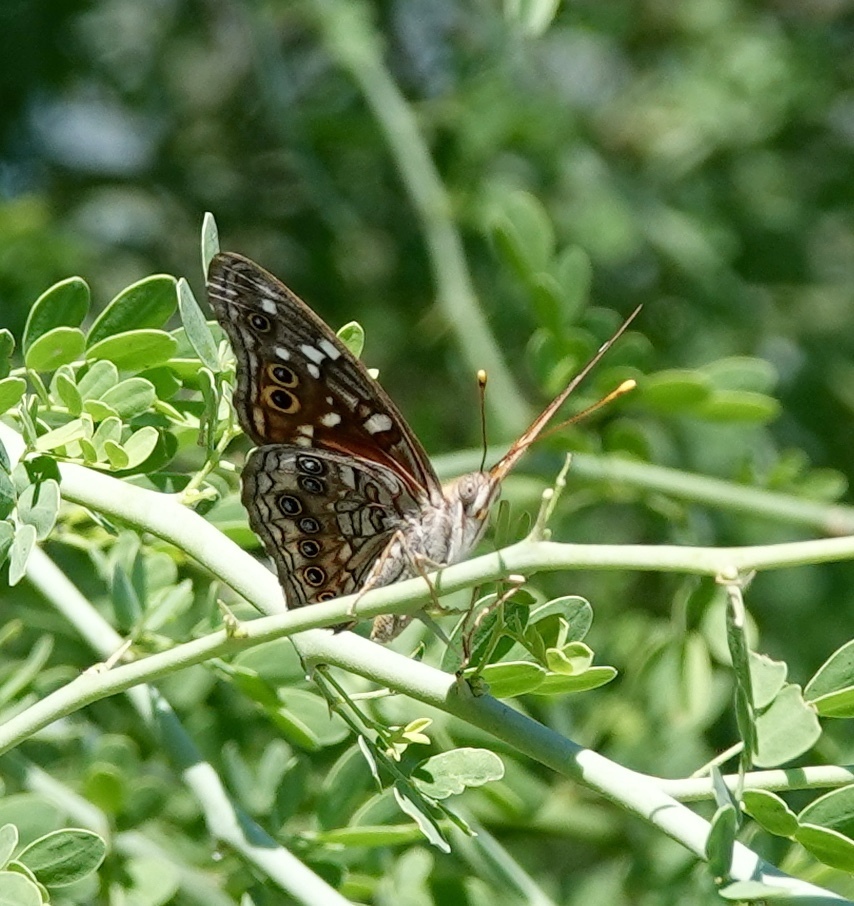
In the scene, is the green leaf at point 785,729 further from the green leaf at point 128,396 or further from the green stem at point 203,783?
the green leaf at point 128,396

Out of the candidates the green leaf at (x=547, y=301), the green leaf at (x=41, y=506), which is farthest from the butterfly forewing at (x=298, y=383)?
the green leaf at (x=547, y=301)

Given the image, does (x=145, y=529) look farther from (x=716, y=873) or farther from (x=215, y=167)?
(x=215, y=167)

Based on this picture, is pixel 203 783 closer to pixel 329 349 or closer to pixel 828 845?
pixel 329 349

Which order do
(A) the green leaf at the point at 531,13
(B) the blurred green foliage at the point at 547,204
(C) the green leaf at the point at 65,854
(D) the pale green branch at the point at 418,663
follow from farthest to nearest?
(B) the blurred green foliage at the point at 547,204, (A) the green leaf at the point at 531,13, (C) the green leaf at the point at 65,854, (D) the pale green branch at the point at 418,663

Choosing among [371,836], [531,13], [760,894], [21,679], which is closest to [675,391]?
[531,13]

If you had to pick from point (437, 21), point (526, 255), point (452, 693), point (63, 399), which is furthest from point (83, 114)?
point (452, 693)

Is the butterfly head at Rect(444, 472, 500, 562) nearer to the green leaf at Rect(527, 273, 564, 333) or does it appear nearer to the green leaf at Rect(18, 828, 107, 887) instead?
the green leaf at Rect(18, 828, 107, 887)
